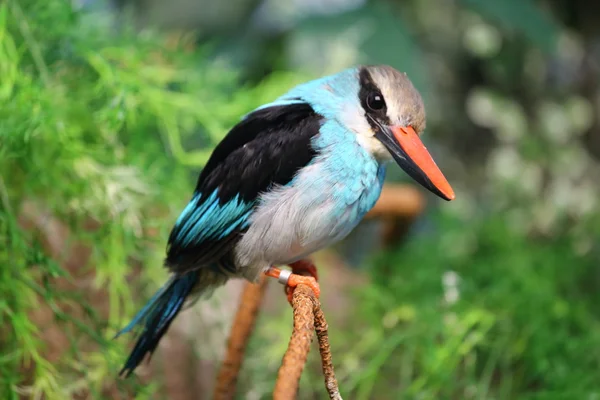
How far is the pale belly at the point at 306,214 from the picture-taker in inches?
34.5

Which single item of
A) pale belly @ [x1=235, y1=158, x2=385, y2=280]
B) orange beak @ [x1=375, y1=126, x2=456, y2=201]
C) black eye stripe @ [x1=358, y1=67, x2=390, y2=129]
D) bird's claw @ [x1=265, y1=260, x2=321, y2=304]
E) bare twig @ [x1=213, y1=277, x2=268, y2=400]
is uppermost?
black eye stripe @ [x1=358, y1=67, x2=390, y2=129]

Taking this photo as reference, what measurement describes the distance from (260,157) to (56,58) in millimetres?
612

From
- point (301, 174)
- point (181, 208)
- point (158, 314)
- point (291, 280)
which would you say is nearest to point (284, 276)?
point (291, 280)

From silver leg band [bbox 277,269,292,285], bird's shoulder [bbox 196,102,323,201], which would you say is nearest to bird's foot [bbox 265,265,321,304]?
silver leg band [bbox 277,269,292,285]

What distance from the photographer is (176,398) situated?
1448 millimetres

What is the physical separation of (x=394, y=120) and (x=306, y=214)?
188 millimetres

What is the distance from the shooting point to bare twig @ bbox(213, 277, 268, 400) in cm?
112

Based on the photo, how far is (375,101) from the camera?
93 cm

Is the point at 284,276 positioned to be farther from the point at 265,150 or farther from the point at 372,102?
the point at 372,102

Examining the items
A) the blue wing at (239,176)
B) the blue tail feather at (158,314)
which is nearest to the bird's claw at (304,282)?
the blue wing at (239,176)

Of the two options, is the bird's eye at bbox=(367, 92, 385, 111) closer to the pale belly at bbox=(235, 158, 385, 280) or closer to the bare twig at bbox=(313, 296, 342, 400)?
the pale belly at bbox=(235, 158, 385, 280)

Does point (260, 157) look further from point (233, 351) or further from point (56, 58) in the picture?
point (56, 58)

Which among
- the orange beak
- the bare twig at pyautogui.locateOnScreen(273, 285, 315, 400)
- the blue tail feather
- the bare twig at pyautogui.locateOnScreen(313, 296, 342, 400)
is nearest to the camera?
the bare twig at pyautogui.locateOnScreen(273, 285, 315, 400)

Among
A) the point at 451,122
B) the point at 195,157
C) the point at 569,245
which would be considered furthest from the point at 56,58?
the point at 451,122
